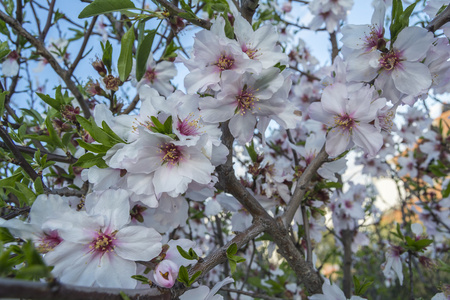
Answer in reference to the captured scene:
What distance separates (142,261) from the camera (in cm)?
97

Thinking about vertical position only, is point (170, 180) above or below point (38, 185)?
above

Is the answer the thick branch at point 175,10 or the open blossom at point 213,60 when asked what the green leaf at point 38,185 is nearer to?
the open blossom at point 213,60

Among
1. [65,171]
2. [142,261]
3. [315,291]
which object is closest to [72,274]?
[142,261]

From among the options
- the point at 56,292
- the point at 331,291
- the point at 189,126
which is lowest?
the point at 56,292

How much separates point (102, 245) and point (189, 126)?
430mm

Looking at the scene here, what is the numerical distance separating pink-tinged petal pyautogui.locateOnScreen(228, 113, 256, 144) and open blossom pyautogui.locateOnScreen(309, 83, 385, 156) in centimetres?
34

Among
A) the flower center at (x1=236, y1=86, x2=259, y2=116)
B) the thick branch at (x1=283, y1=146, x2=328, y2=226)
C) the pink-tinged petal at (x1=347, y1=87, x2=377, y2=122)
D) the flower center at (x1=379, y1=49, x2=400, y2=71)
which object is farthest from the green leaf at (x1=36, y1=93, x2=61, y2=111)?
the flower center at (x1=379, y1=49, x2=400, y2=71)

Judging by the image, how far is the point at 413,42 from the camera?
3.62 feet

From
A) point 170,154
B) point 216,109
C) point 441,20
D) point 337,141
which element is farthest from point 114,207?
point 441,20

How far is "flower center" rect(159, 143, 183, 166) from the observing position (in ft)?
3.17

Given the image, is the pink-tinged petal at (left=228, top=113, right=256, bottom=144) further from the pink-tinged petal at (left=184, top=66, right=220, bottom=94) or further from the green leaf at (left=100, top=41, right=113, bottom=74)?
the green leaf at (left=100, top=41, right=113, bottom=74)

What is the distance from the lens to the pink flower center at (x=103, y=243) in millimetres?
923

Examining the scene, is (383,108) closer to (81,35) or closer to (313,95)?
(313,95)

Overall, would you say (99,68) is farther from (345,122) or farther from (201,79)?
(345,122)
